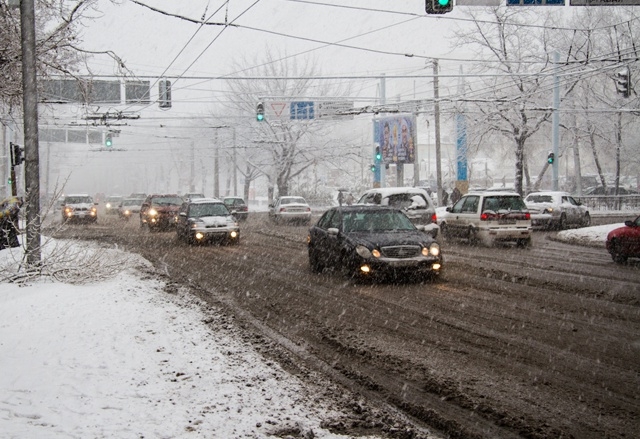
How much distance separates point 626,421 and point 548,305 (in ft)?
16.7

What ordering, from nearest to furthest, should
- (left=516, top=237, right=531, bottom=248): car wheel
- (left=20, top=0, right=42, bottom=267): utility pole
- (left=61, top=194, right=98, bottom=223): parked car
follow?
(left=20, top=0, right=42, bottom=267): utility pole
(left=516, top=237, right=531, bottom=248): car wheel
(left=61, top=194, right=98, bottom=223): parked car

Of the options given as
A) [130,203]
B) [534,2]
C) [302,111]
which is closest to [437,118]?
[302,111]

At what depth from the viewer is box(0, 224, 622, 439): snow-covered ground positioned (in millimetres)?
4895

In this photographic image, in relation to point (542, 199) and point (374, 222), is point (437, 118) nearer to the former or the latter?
point (542, 199)

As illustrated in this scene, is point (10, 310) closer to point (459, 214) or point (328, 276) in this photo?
point (328, 276)

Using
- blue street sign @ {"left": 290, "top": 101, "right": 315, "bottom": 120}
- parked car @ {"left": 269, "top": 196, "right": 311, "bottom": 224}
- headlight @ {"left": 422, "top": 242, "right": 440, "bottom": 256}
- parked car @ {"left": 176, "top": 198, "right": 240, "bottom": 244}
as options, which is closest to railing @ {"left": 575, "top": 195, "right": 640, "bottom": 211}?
blue street sign @ {"left": 290, "top": 101, "right": 315, "bottom": 120}

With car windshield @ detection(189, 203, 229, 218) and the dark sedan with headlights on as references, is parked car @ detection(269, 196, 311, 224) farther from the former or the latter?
the dark sedan with headlights on

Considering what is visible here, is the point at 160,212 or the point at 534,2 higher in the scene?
the point at 534,2

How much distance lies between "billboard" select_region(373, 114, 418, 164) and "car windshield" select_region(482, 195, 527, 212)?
25239 mm

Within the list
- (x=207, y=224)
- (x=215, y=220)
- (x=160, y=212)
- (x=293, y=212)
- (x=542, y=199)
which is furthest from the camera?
(x=293, y=212)

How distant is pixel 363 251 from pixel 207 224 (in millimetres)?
11387

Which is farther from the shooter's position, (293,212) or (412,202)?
(293,212)

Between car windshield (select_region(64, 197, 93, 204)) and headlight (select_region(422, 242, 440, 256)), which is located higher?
car windshield (select_region(64, 197, 93, 204))

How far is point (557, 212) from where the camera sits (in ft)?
95.9
